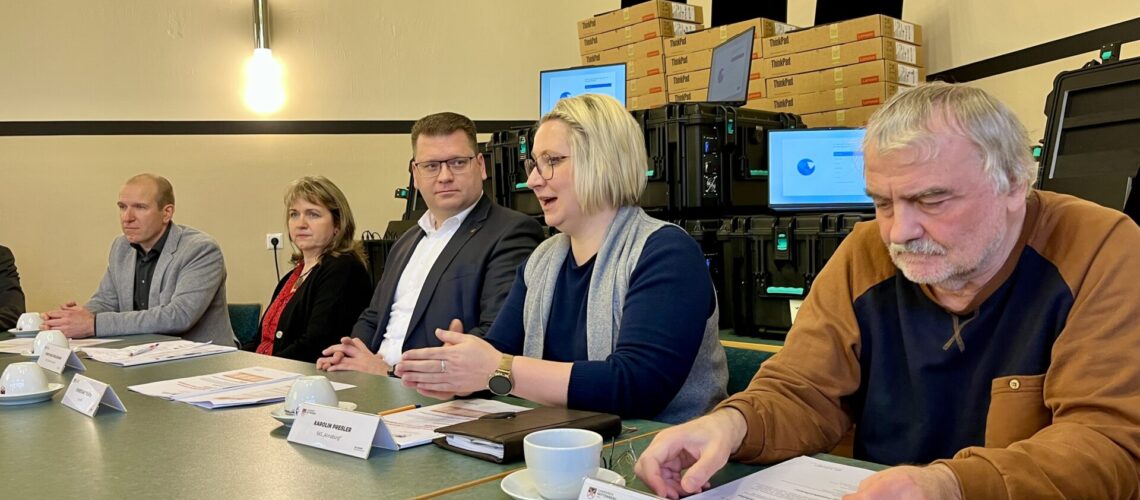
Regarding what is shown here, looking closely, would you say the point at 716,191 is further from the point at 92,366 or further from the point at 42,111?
the point at 42,111

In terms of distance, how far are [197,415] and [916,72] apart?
142 inches

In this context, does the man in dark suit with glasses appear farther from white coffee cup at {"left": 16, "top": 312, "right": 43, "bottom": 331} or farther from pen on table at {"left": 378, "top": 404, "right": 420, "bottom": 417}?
white coffee cup at {"left": 16, "top": 312, "right": 43, "bottom": 331}

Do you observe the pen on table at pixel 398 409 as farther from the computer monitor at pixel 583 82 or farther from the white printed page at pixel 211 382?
the computer monitor at pixel 583 82

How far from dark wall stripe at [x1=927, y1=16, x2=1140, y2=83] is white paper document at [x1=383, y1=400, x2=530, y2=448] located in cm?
243

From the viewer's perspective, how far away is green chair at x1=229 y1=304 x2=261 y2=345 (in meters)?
4.09

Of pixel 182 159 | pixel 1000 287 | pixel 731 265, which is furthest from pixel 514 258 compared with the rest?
pixel 182 159

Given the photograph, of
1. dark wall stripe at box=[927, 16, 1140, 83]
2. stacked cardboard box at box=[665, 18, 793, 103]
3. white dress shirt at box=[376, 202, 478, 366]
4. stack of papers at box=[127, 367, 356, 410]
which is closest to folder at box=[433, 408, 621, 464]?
stack of papers at box=[127, 367, 356, 410]

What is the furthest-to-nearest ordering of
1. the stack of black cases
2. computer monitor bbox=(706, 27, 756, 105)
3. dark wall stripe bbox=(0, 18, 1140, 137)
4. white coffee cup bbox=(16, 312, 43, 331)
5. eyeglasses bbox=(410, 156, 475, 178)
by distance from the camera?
computer monitor bbox=(706, 27, 756, 105)
dark wall stripe bbox=(0, 18, 1140, 137)
white coffee cup bbox=(16, 312, 43, 331)
the stack of black cases
eyeglasses bbox=(410, 156, 475, 178)

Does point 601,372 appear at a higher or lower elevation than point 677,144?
lower

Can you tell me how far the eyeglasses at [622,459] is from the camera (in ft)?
3.68

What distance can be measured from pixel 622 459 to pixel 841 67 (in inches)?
129

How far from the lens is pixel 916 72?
13.7 ft

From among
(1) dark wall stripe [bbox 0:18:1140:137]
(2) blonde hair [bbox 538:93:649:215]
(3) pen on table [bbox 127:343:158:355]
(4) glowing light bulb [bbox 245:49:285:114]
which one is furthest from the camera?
(4) glowing light bulb [bbox 245:49:285:114]

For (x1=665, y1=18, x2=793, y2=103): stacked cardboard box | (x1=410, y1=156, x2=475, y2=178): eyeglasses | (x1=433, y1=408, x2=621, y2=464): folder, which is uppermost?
(x1=665, y1=18, x2=793, y2=103): stacked cardboard box
